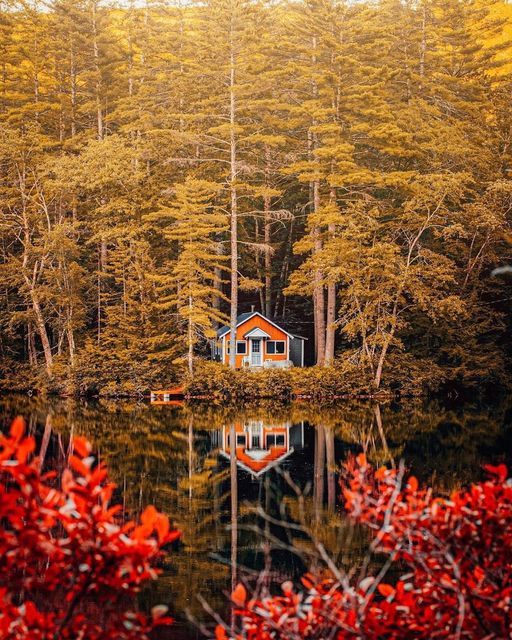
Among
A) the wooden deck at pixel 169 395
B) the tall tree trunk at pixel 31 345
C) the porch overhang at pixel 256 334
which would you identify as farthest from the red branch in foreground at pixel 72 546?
the porch overhang at pixel 256 334

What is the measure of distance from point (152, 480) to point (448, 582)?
35.8 ft

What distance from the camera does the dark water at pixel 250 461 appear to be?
8.95 metres

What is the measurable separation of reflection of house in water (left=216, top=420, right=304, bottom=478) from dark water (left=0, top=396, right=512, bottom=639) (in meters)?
0.03

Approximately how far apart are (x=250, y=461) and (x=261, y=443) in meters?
2.31

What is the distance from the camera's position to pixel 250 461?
16.2m

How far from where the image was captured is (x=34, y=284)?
32.0 m


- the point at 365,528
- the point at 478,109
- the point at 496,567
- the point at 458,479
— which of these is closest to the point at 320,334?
the point at 478,109

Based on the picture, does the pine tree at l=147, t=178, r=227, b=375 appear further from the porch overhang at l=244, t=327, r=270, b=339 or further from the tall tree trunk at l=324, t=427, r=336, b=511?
the tall tree trunk at l=324, t=427, r=336, b=511

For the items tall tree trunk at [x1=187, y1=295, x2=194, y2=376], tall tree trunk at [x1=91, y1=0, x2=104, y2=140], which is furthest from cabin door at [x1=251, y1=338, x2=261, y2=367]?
tall tree trunk at [x1=91, y1=0, x2=104, y2=140]

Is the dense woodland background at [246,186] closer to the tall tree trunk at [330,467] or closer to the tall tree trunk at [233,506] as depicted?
the tall tree trunk at [330,467]

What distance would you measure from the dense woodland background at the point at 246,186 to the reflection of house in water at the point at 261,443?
330 inches

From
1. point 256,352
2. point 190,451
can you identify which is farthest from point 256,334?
point 190,451

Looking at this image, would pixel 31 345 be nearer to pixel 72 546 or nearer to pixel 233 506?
pixel 233 506

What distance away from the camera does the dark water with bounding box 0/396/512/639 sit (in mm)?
8945
